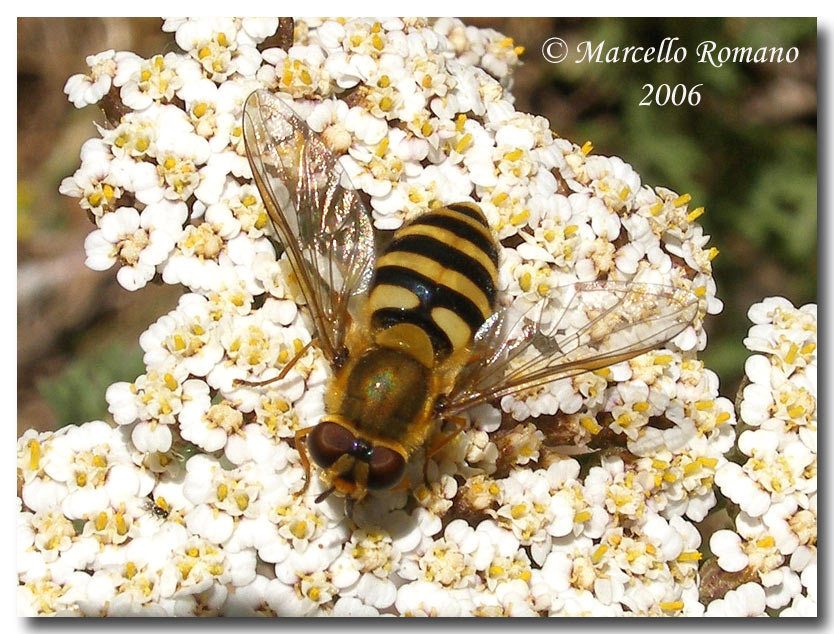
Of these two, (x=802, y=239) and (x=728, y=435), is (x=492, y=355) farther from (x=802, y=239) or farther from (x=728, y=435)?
(x=802, y=239)

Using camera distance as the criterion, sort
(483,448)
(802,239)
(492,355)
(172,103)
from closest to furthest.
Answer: (492,355) → (483,448) → (172,103) → (802,239)

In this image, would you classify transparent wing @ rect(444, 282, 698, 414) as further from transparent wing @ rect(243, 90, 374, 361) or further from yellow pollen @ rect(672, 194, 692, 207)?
yellow pollen @ rect(672, 194, 692, 207)

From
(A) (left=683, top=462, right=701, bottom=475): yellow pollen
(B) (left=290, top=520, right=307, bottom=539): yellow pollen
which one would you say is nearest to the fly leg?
(B) (left=290, top=520, right=307, bottom=539): yellow pollen

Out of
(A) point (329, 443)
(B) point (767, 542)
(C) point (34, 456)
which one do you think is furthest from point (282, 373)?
(B) point (767, 542)

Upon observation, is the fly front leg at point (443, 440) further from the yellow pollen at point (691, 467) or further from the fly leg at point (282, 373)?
the yellow pollen at point (691, 467)

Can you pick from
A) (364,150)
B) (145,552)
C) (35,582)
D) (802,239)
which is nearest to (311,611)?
(145,552)

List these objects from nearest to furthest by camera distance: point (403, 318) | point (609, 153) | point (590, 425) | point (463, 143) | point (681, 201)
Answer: point (403, 318), point (590, 425), point (463, 143), point (681, 201), point (609, 153)

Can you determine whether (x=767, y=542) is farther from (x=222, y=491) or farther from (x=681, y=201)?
(x=222, y=491)
